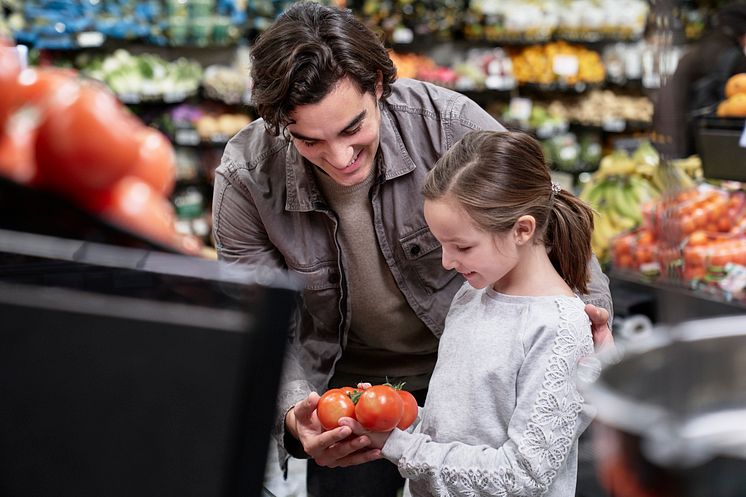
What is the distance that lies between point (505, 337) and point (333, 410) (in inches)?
14.2

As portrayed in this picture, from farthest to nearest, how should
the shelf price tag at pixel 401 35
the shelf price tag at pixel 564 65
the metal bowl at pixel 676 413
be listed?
the shelf price tag at pixel 564 65, the shelf price tag at pixel 401 35, the metal bowl at pixel 676 413

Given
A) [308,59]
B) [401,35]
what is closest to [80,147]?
[308,59]

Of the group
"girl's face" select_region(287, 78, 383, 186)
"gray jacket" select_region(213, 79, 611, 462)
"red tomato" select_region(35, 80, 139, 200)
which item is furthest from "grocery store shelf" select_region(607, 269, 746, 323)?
"girl's face" select_region(287, 78, 383, 186)

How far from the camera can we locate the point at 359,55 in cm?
155

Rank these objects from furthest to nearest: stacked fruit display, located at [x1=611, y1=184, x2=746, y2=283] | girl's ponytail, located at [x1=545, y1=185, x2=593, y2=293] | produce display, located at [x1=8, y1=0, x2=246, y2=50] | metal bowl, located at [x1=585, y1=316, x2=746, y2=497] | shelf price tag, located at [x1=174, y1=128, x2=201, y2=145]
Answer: shelf price tag, located at [x1=174, y1=128, x2=201, y2=145] < produce display, located at [x1=8, y1=0, x2=246, y2=50] < stacked fruit display, located at [x1=611, y1=184, x2=746, y2=283] < girl's ponytail, located at [x1=545, y1=185, x2=593, y2=293] < metal bowl, located at [x1=585, y1=316, x2=746, y2=497]

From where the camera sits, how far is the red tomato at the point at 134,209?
21.7 inches

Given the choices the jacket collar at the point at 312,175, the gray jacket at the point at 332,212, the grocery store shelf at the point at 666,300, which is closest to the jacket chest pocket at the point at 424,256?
the gray jacket at the point at 332,212

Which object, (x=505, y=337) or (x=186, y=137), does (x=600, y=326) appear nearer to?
(x=505, y=337)

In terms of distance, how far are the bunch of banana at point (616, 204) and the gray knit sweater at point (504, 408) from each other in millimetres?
2239

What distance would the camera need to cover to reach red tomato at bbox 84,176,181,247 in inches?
21.7

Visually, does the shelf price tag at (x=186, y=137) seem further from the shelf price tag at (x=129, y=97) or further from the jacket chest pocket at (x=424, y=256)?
the jacket chest pocket at (x=424, y=256)

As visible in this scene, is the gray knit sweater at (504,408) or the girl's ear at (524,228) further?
the girl's ear at (524,228)

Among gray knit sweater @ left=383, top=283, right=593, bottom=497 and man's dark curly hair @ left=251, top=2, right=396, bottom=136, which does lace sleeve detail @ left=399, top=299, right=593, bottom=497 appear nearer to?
gray knit sweater @ left=383, top=283, right=593, bottom=497

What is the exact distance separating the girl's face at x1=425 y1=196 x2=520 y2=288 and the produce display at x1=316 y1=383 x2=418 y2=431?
278 millimetres
